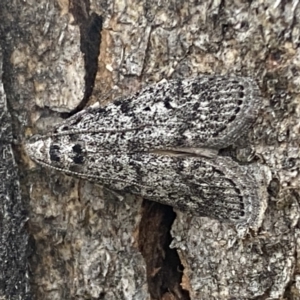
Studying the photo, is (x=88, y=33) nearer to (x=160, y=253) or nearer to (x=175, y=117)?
(x=175, y=117)

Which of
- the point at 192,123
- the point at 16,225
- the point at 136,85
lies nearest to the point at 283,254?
the point at 192,123

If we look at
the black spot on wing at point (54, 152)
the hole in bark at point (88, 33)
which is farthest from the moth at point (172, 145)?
the hole in bark at point (88, 33)

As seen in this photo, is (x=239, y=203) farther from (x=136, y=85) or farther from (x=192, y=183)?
(x=136, y=85)

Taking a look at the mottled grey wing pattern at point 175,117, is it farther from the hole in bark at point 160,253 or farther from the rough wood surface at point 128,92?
the hole in bark at point 160,253

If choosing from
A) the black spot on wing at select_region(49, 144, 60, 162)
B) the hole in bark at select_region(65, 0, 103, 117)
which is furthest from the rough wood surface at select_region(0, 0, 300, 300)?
the black spot on wing at select_region(49, 144, 60, 162)

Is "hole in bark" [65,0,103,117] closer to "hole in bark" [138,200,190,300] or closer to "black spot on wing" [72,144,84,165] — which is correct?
"black spot on wing" [72,144,84,165]

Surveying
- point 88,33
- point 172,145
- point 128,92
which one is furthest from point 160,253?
point 88,33

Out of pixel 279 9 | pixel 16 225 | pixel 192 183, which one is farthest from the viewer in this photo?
pixel 16 225
